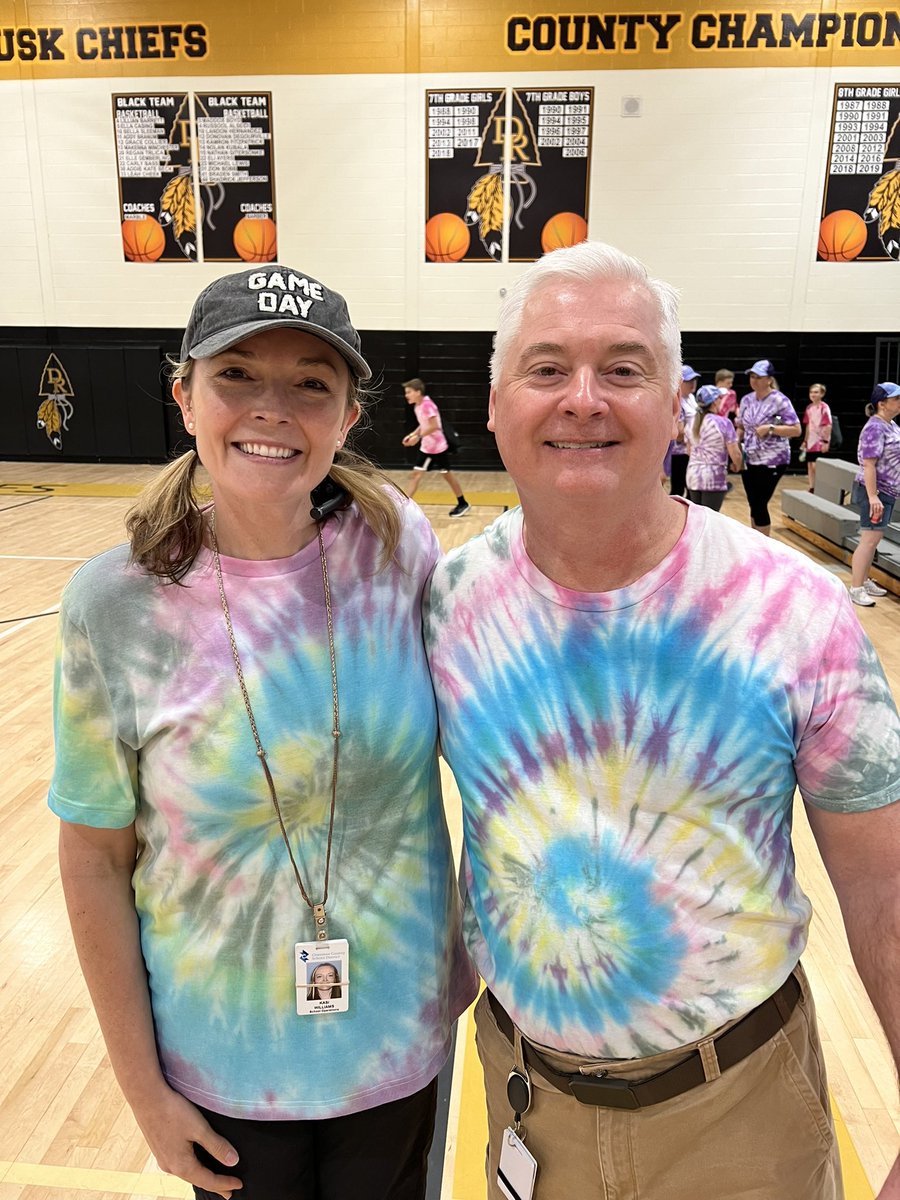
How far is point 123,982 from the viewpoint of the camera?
1.32 m

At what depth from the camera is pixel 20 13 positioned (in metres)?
13.5

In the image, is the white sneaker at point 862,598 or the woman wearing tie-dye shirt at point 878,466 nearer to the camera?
Result: the woman wearing tie-dye shirt at point 878,466

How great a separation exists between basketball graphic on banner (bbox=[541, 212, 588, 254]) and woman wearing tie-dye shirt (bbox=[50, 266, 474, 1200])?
13347 millimetres

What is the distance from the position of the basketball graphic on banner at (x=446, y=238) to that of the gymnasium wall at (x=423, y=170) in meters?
0.20

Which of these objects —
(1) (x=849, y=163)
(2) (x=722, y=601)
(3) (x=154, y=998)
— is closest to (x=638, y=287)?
(2) (x=722, y=601)

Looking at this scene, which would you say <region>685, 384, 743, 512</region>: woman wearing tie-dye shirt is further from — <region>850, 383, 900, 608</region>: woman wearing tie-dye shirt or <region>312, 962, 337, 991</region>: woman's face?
<region>312, 962, 337, 991</region>: woman's face

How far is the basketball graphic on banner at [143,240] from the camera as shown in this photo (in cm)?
1401

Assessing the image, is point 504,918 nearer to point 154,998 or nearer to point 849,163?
point 154,998

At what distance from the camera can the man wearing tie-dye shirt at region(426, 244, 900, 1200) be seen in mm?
1197

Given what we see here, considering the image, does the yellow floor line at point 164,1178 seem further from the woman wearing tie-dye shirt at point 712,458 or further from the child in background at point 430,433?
the child in background at point 430,433

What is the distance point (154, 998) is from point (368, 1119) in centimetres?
40

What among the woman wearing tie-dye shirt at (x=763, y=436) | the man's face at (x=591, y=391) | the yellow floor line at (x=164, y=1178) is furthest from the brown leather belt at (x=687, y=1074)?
the woman wearing tie-dye shirt at (x=763, y=436)

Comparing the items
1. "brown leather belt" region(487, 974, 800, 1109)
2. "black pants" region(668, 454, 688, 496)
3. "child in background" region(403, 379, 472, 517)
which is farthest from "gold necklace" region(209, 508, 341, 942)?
"black pants" region(668, 454, 688, 496)

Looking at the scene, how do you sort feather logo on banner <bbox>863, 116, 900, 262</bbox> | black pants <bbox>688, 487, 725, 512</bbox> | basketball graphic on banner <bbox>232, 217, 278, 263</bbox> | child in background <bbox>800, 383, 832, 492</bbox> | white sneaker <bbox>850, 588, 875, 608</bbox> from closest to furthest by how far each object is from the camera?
white sneaker <bbox>850, 588, 875, 608</bbox> < black pants <bbox>688, 487, 725, 512</bbox> < child in background <bbox>800, 383, 832, 492</bbox> < feather logo on banner <bbox>863, 116, 900, 262</bbox> < basketball graphic on banner <bbox>232, 217, 278, 263</bbox>
